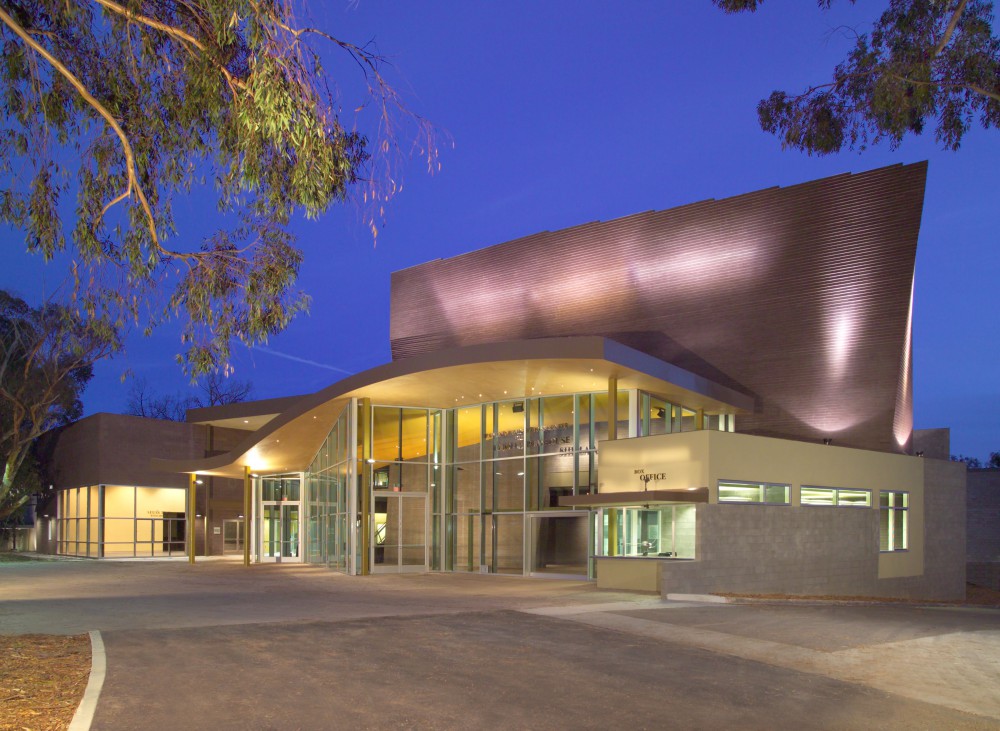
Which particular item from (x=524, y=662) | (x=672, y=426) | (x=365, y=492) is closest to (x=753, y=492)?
(x=672, y=426)

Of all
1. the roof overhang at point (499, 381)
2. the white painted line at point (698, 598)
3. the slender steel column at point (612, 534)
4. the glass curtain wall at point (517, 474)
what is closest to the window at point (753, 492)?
the slender steel column at point (612, 534)

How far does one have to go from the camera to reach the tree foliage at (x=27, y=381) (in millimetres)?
37750

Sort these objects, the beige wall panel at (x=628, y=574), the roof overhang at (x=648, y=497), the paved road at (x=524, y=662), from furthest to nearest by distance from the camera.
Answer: the beige wall panel at (x=628, y=574) → the roof overhang at (x=648, y=497) → the paved road at (x=524, y=662)

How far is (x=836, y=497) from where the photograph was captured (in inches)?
900

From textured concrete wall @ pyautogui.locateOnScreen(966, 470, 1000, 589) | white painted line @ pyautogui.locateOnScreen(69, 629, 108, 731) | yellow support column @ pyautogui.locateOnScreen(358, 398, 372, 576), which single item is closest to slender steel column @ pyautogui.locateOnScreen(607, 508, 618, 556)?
yellow support column @ pyautogui.locateOnScreen(358, 398, 372, 576)

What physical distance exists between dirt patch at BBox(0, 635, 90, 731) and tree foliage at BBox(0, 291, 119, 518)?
26543 millimetres

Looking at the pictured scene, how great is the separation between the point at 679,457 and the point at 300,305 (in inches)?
414

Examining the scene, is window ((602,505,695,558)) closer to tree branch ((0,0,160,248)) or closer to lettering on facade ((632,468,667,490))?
lettering on facade ((632,468,667,490))

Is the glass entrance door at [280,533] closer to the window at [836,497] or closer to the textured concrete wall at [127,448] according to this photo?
the textured concrete wall at [127,448]

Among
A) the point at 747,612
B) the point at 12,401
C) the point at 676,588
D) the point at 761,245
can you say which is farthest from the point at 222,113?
the point at 12,401

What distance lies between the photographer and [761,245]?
27453 mm

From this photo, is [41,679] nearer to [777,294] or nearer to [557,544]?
[557,544]

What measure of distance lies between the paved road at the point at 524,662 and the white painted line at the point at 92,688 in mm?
101

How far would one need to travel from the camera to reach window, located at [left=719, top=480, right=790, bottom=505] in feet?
64.3
